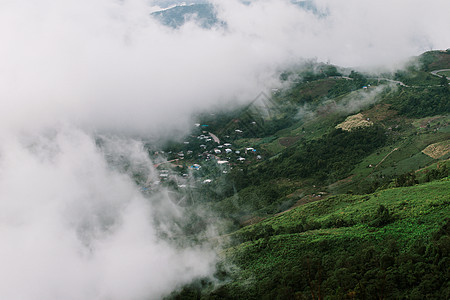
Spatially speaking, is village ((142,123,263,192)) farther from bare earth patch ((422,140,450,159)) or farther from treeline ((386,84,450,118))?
bare earth patch ((422,140,450,159))

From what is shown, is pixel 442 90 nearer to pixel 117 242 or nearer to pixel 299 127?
pixel 299 127

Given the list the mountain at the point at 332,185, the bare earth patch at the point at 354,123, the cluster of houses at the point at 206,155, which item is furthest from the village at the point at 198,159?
the bare earth patch at the point at 354,123

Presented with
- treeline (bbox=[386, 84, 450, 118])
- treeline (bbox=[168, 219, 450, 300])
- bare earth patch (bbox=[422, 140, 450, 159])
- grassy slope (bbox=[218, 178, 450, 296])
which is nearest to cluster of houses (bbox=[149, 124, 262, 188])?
treeline (bbox=[386, 84, 450, 118])

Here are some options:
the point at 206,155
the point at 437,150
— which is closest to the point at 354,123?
the point at 437,150

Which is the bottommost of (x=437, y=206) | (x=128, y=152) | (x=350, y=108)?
(x=437, y=206)

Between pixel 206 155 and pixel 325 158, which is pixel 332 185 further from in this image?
pixel 206 155

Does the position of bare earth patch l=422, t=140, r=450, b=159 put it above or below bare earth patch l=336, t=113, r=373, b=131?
below

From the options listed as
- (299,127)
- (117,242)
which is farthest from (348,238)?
(299,127)
